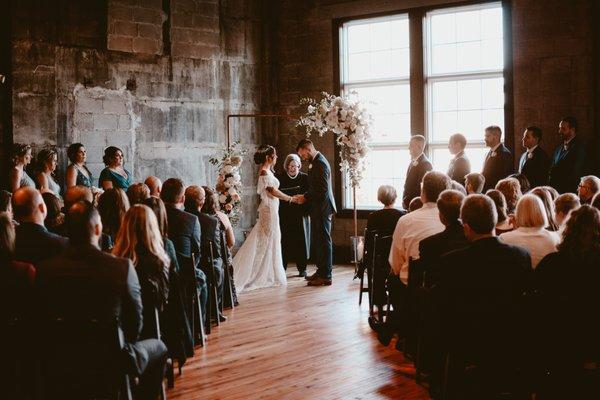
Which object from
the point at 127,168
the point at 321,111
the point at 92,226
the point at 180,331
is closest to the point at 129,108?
the point at 127,168

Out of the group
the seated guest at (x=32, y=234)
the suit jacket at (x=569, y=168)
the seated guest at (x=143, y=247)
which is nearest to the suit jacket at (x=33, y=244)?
the seated guest at (x=32, y=234)

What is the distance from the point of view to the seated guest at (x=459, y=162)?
908cm

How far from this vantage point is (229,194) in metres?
9.20

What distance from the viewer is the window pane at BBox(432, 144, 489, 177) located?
10.5 meters

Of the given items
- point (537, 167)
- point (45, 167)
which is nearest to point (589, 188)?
point (537, 167)

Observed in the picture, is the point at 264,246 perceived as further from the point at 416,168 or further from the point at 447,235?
the point at 447,235

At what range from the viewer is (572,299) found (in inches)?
158

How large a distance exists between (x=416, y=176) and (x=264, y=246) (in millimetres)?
1999

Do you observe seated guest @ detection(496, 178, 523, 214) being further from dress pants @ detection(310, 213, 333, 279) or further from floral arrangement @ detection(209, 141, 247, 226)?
floral arrangement @ detection(209, 141, 247, 226)

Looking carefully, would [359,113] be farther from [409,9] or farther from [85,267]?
[85,267]

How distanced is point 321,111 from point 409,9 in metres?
2.34

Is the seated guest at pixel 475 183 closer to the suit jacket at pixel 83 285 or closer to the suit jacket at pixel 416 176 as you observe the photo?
the suit jacket at pixel 416 176

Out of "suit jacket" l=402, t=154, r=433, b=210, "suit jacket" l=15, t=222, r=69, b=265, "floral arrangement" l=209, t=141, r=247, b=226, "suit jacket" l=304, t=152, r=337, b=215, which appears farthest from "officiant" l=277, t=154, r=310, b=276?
"suit jacket" l=15, t=222, r=69, b=265

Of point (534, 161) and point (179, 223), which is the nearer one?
point (179, 223)
